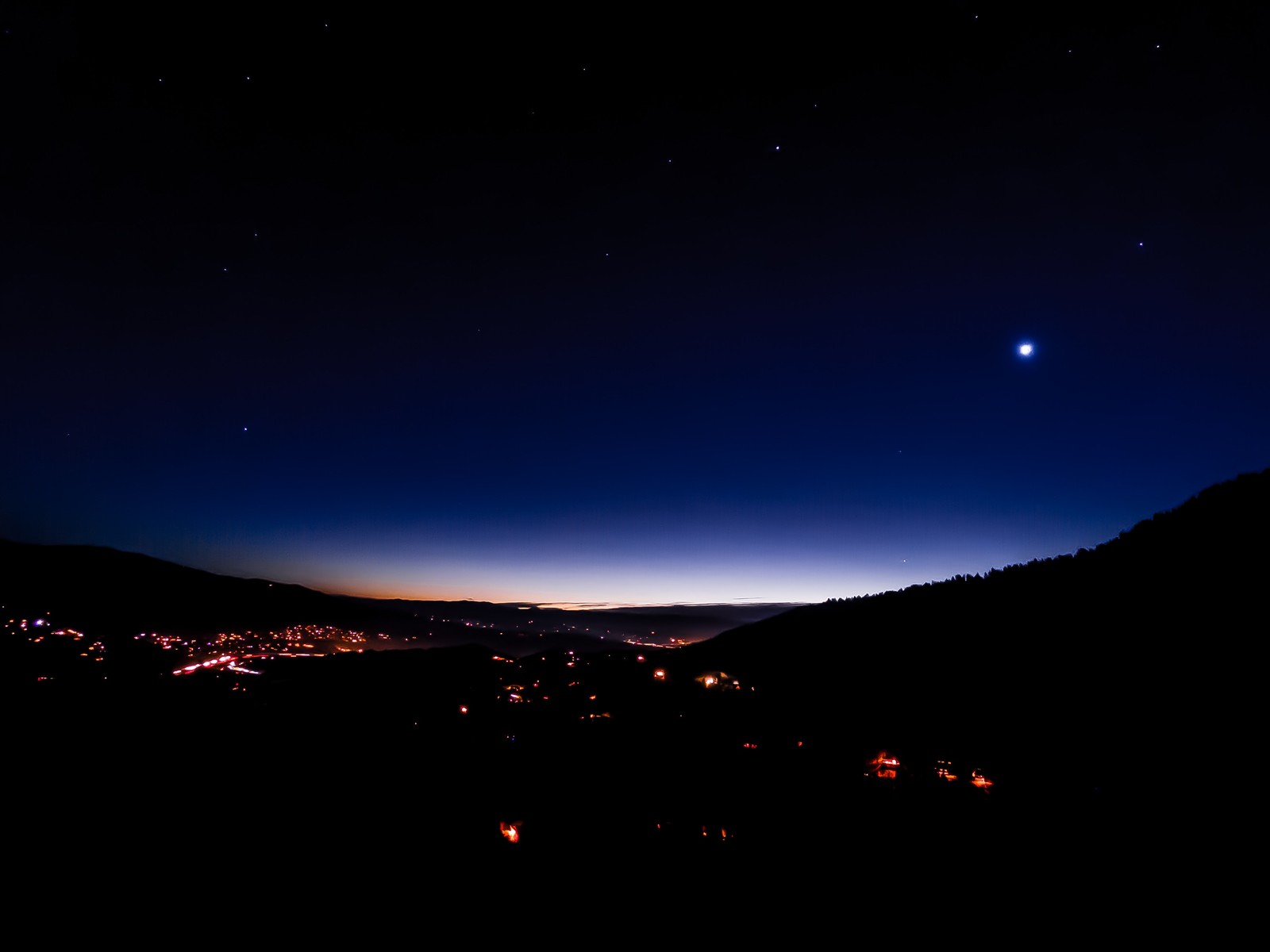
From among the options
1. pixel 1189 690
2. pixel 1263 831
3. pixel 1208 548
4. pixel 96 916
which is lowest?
pixel 96 916

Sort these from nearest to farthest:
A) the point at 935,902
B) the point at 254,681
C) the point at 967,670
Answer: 1. the point at 935,902
2. the point at 967,670
3. the point at 254,681

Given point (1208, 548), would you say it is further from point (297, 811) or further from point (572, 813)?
point (297, 811)

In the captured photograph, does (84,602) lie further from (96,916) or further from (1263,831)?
(1263,831)

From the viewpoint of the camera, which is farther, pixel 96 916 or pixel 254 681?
pixel 254 681

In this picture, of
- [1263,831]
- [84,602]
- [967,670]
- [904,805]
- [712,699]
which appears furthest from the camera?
[84,602]

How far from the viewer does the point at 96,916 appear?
7684mm

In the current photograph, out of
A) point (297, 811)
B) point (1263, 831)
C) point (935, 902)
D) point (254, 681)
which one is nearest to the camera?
point (935, 902)

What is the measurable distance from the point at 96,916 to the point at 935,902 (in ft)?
39.5

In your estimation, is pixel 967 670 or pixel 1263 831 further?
pixel 967 670

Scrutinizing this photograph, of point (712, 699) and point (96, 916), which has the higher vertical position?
A: point (96, 916)

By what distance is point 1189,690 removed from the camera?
47.7ft

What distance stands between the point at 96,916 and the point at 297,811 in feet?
18.7

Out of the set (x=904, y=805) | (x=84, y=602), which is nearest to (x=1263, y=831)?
(x=904, y=805)

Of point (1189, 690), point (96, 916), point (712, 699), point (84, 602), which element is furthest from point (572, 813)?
point (84, 602)
